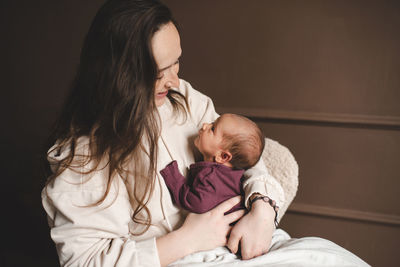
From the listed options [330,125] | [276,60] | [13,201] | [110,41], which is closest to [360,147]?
[330,125]

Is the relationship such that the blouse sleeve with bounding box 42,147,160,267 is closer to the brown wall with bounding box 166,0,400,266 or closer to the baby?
the baby

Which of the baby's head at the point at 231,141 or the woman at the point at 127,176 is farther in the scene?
the baby's head at the point at 231,141

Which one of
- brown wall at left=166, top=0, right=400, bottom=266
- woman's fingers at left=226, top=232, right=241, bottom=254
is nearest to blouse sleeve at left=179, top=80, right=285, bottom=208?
woman's fingers at left=226, top=232, right=241, bottom=254

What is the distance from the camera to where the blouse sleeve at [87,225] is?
37.8 inches

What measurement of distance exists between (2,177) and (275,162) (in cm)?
219

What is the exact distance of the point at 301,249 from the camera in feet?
3.44

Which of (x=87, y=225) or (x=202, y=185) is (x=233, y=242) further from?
(x=87, y=225)

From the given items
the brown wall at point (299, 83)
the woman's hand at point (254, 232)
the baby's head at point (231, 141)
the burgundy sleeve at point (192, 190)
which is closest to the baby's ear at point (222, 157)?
the baby's head at point (231, 141)

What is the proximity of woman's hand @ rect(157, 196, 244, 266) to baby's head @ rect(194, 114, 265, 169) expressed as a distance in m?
0.22

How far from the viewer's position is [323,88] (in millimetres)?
1929

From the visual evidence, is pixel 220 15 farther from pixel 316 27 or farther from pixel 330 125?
pixel 330 125

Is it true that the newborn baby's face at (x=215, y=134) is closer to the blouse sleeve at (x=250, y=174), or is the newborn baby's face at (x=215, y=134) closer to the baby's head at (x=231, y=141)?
the baby's head at (x=231, y=141)

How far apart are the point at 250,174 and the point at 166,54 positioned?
22.3 inches

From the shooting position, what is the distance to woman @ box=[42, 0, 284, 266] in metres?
0.95
